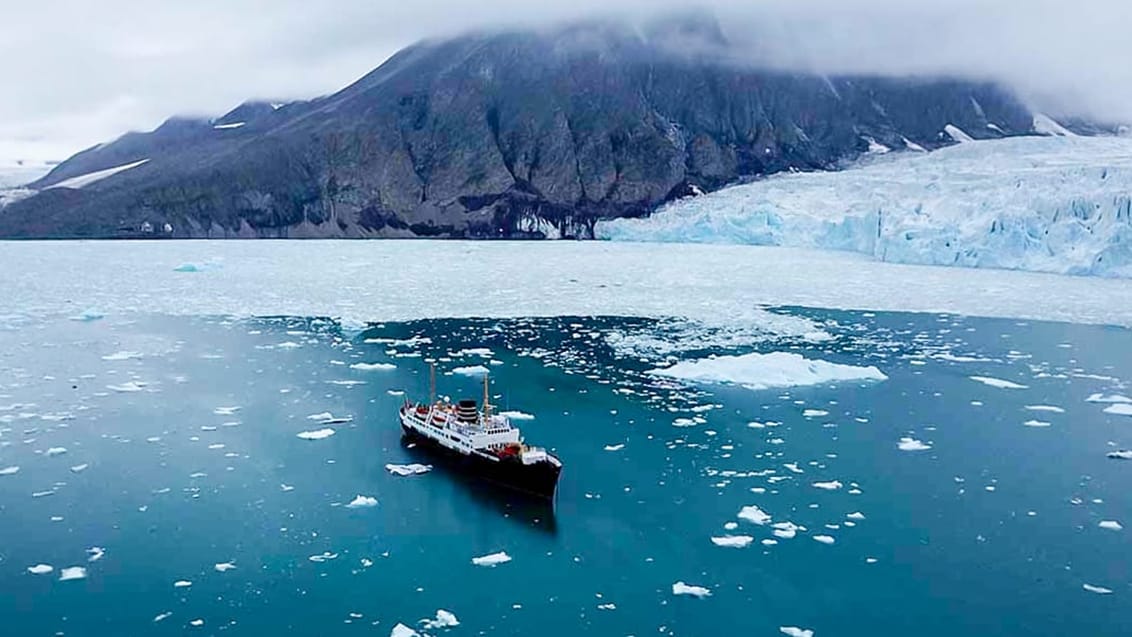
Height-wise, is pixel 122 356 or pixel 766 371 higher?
pixel 122 356

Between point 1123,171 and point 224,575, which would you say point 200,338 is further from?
point 1123,171

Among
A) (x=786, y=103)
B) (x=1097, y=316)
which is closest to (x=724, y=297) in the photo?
(x=1097, y=316)

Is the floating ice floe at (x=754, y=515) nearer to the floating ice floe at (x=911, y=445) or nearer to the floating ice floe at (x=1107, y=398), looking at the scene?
the floating ice floe at (x=911, y=445)

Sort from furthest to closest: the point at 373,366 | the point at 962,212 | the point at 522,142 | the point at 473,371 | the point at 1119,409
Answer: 1. the point at 522,142
2. the point at 962,212
3. the point at 373,366
4. the point at 473,371
5. the point at 1119,409

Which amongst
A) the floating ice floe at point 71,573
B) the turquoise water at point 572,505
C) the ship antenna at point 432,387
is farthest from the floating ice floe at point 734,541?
the floating ice floe at point 71,573

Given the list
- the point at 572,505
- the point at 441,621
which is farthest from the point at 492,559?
the point at 572,505

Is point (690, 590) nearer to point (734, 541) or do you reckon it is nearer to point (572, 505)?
point (734, 541)
